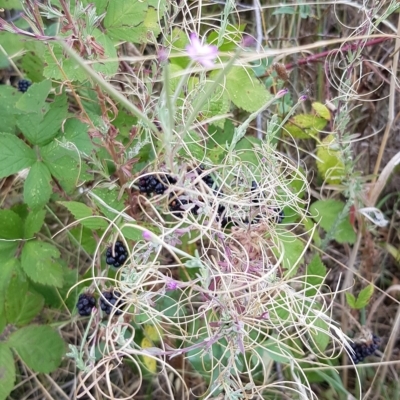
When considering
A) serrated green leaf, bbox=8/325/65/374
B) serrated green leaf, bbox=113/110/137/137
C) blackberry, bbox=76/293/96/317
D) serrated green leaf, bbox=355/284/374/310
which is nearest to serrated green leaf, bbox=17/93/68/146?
serrated green leaf, bbox=113/110/137/137

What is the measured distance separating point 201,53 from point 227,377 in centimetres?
62

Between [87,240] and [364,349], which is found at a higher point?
[87,240]

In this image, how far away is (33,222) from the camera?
1.17 meters

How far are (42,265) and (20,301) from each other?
167 millimetres

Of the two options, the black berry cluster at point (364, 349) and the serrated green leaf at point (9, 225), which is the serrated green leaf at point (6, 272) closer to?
the serrated green leaf at point (9, 225)

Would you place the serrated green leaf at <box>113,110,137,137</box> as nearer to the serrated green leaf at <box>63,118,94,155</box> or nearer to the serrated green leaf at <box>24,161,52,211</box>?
the serrated green leaf at <box>63,118,94,155</box>

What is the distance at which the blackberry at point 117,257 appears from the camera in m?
0.99

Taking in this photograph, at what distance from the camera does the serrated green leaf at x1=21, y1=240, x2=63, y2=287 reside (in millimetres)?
1142

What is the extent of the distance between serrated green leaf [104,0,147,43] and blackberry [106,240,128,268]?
1.47 ft

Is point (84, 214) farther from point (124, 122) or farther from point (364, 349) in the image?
point (364, 349)

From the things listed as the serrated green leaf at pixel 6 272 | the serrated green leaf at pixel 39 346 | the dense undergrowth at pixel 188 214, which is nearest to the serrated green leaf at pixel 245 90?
the dense undergrowth at pixel 188 214

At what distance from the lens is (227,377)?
2.94 feet

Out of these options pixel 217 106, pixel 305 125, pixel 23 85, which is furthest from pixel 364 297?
pixel 23 85

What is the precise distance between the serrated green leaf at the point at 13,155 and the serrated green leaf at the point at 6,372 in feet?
1.48
